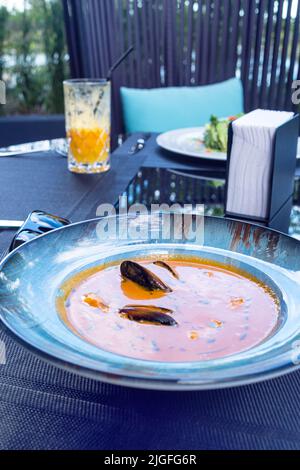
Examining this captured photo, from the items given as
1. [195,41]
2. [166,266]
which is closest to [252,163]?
[166,266]

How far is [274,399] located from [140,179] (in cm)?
69

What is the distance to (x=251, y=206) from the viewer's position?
791mm

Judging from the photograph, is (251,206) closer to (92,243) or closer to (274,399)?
(92,243)

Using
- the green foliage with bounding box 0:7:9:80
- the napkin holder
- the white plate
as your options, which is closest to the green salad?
the white plate

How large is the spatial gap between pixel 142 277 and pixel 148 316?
0.07m

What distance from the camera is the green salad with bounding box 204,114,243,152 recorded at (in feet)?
4.06

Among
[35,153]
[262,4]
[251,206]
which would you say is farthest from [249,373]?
[262,4]

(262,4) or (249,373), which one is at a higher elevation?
(262,4)

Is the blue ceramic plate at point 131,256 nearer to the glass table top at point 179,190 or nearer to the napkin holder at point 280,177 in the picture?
the napkin holder at point 280,177

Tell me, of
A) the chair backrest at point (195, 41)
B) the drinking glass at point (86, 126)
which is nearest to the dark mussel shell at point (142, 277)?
the drinking glass at point (86, 126)

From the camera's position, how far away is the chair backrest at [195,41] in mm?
2428

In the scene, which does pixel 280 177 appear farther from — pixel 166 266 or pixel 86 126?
pixel 86 126

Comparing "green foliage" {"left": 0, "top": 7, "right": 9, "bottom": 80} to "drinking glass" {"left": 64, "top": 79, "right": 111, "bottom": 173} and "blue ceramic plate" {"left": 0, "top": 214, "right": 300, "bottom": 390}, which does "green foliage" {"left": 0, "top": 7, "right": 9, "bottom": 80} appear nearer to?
"drinking glass" {"left": 64, "top": 79, "right": 111, "bottom": 173}

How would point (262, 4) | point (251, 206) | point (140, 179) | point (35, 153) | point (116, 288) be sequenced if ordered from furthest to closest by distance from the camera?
point (262, 4) → point (35, 153) → point (140, 179) → point (251, 206) → point (116, 288)
